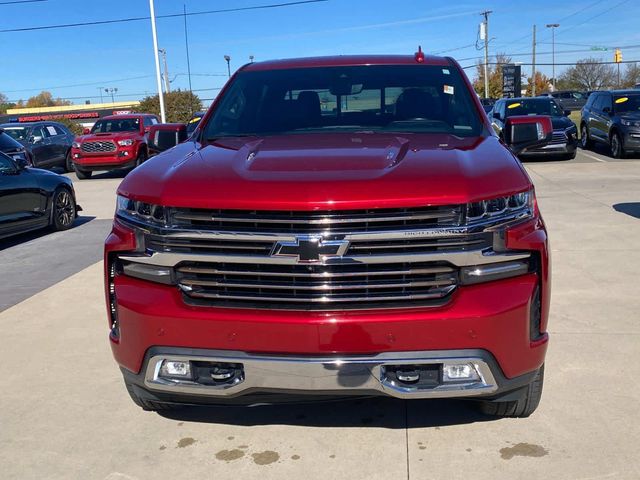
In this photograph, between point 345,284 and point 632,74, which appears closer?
point 345,284

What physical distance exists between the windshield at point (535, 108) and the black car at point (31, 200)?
1259cm

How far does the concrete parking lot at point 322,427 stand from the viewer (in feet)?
10.5

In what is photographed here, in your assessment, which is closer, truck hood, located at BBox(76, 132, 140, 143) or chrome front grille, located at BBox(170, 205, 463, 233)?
chrome front grille, located at BBox(170, 205, 463, 233)

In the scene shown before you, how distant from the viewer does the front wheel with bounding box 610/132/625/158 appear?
16.9 meters

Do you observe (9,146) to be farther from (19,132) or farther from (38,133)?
(38,133)

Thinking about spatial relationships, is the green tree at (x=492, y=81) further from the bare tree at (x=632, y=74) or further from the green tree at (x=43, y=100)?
the green tree at (x=43, y=100)

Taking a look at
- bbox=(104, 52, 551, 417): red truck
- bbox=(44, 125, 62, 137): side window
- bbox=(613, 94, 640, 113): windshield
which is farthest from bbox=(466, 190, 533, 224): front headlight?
bbox=(44, 125, 62, 137): side window

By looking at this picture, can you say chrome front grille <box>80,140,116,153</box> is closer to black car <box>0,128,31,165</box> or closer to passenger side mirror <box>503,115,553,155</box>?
black car <box>0,128,31,165</box>

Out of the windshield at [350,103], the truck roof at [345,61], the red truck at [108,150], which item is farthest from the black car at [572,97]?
the windshield at [350,103]

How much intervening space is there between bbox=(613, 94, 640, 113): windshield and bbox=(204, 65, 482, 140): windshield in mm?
14333

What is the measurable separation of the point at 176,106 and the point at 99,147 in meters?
35.2

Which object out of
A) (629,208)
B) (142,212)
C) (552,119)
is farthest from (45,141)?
(142,212)

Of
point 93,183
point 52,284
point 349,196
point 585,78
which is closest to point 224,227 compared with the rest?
point 349,196

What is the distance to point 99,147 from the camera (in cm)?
1827
